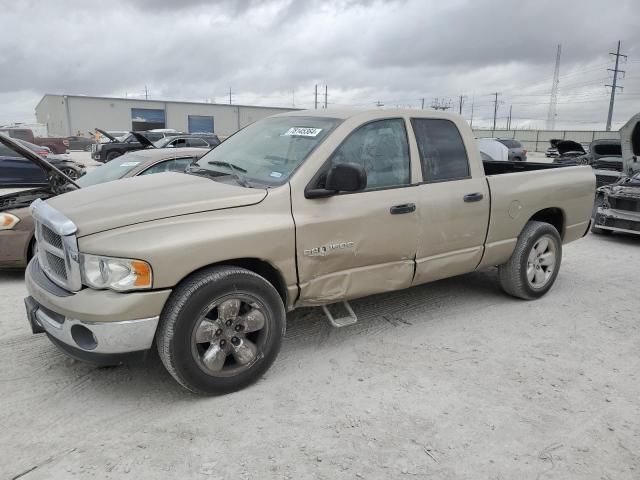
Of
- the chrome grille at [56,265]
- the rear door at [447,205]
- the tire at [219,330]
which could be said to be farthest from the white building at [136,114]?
the tire at [219,330]

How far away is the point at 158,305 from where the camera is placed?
9.66 ft

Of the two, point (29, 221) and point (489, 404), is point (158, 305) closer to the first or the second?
point (489, 404)

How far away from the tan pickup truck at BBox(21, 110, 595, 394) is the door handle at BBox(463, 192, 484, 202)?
0.05 feet

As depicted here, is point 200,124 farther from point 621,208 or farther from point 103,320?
point 103,320

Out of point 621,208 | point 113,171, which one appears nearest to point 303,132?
point 113,171

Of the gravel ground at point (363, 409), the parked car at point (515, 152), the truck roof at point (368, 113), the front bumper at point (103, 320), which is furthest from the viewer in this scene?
the parked car at point (515, 152)

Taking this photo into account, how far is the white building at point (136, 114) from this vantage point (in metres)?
57.5

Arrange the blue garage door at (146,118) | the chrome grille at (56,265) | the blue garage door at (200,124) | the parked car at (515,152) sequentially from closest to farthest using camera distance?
the chrome grille at (56,265) → the parked car at (515,152) → the blue garage door at (146,118) → the blue garage door at (200,124)

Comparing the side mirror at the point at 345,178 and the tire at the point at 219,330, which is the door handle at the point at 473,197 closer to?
the side mirror at the point at 345,178

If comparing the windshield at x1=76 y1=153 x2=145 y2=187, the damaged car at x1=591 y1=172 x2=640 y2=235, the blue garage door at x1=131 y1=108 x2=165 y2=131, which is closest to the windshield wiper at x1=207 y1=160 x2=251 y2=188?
the windshield at x1=76 y1=153 x2=145 y2=187

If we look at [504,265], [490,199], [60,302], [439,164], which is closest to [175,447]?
[60,302]

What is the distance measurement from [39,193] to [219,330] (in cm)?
415

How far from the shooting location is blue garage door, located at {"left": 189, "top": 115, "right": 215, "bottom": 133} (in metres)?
64.1

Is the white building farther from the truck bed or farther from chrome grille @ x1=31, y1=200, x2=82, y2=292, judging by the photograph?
chrome grille @ x1=31, y1=200, x2=82, y2=292
